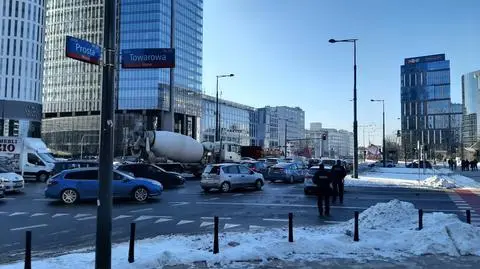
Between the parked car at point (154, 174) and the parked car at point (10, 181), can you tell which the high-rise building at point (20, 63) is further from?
the parked car at point (10, 181)

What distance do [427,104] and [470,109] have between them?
23.9 m

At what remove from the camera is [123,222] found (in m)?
15.0

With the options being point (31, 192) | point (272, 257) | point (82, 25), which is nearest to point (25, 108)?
point (82, 25)

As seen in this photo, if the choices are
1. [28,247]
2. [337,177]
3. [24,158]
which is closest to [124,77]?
[24,158]

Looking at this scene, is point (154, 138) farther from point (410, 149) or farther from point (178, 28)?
point (178, 28)

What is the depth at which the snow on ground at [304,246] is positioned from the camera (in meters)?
9.07

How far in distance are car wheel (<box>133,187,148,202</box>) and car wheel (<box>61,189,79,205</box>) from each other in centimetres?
241

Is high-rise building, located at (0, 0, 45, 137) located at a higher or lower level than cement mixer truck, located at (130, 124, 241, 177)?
higher

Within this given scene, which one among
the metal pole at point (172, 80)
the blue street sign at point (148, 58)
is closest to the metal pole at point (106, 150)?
the blue street sign at point (148, 58)

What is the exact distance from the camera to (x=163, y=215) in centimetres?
1673

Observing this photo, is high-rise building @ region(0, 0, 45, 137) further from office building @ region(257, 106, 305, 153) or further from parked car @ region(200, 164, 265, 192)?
parked car @ region(200, 164, 265, 192)

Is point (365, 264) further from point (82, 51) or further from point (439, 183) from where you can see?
point (439, 183)

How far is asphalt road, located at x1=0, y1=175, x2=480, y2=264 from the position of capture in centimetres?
1236

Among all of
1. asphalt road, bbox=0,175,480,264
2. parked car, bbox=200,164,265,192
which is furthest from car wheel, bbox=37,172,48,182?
parked car, bbox=200,164,265,192
